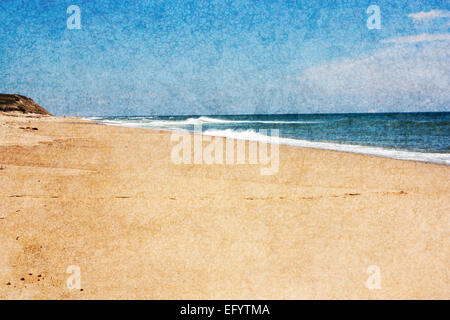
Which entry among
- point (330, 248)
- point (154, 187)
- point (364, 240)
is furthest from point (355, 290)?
point (154, 187)

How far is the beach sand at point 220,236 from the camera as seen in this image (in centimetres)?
259

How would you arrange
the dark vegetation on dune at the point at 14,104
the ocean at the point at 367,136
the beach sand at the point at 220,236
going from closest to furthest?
the beach sand at the point at 220,236 < the ocean at the point at 367,136 < the dark vegetation on dune at the point at 14,104

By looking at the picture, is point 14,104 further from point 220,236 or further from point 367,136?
point 220,236

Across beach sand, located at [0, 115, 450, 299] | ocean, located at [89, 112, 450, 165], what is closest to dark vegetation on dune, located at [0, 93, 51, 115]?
ocean, located at [89, 112, 450, 165]

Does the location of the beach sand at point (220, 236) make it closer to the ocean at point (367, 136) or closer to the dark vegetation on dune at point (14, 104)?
the ocean at point (367, 136)

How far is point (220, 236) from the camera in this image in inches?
138

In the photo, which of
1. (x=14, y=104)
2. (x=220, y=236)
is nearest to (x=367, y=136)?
(x=220, y=236)

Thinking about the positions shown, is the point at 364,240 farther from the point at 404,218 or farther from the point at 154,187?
the point at 154,187

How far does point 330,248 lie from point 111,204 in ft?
9.63

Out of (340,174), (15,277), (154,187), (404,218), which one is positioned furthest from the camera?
(340,174)

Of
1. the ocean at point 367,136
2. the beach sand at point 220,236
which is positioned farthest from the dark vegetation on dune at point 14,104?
the beach sand at point 220,236

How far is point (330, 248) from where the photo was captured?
10.6 ft
